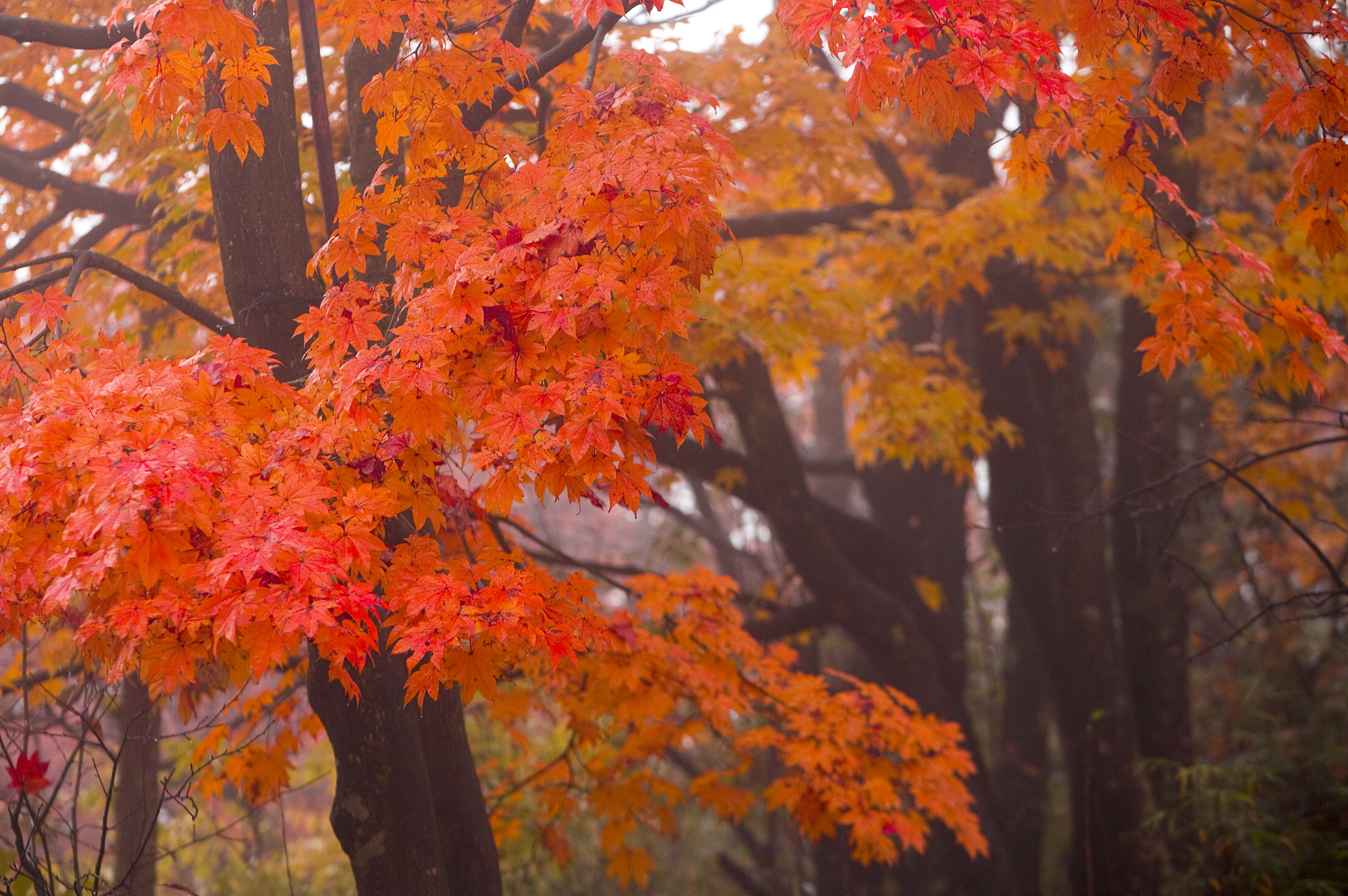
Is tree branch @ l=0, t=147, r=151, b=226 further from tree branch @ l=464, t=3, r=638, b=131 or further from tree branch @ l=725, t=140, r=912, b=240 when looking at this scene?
tree branch @ l=725, t=140, r=912, b=240

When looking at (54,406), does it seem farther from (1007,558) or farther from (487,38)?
(1007,558)

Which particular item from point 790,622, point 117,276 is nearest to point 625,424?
point 117,276

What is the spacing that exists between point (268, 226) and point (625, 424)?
76.2 inches

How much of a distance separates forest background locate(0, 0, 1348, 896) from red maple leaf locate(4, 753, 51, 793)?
0.03m

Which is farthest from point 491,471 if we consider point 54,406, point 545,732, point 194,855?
point 194,855

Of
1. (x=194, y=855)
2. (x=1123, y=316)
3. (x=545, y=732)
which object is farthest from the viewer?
(x=545, y=732)

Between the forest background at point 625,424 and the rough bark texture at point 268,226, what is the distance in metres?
0.02

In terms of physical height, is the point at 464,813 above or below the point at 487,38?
below

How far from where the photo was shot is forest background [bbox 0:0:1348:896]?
8.41 ft

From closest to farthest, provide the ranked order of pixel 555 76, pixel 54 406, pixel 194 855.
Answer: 1. pixel 54 406
2. pixel 555 76
3. pixel 194 855

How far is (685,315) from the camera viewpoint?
8.59 feet

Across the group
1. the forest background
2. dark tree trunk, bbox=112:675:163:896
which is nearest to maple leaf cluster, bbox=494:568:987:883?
the forest background

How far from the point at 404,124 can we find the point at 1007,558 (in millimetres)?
6015

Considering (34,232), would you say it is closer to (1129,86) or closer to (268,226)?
(268,226)
